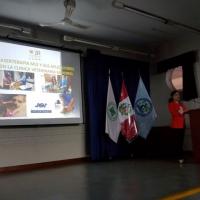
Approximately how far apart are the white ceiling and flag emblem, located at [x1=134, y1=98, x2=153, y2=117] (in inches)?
49.8

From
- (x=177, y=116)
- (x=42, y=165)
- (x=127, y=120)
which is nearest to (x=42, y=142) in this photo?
(x=42, y=165)

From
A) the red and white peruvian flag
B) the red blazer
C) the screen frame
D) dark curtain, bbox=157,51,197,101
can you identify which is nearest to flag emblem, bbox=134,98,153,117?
the red and white peruvian flag

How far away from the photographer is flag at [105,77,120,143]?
5.25 m

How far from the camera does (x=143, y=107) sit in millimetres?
5582

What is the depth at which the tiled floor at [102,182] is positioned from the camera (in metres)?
2.67

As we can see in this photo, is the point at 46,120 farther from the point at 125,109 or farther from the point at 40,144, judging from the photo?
the point at 125,109

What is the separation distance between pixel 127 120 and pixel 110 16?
76.4 inches

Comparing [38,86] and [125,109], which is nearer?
[38,86]

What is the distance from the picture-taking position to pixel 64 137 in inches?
199

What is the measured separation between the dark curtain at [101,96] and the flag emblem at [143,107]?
210 mm

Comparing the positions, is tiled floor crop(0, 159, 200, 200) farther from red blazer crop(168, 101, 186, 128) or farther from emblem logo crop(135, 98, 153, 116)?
emblem logo crop(135, 98, 153, 116)

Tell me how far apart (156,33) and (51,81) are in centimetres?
220

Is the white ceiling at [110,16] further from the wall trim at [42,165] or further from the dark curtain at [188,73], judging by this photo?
the wall trim at [42,165]

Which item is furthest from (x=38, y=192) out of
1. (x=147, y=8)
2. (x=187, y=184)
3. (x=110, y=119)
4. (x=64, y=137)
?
(x=147, y=8)
